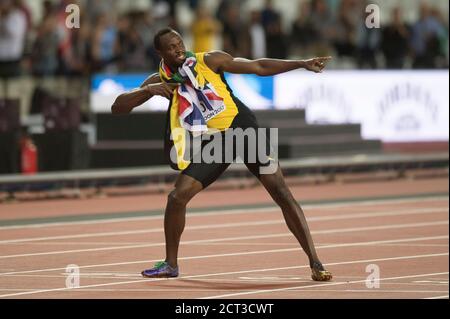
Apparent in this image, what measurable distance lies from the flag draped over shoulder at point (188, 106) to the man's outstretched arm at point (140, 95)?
11 centimetres

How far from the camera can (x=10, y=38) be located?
74.5 feet

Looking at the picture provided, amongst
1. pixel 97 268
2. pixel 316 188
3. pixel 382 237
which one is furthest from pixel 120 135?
pixel 97 268

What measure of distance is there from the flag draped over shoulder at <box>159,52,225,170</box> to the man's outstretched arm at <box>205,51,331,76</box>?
152mm

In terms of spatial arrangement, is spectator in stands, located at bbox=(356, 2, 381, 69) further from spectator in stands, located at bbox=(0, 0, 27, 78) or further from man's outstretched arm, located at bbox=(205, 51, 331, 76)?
man's outstretched arm, located at bbox=(205, 51, 331, 76)

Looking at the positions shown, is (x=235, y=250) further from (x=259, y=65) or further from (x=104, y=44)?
(x=104, y=44)

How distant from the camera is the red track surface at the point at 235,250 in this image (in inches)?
408

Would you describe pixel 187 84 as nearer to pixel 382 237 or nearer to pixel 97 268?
pixel 97 268

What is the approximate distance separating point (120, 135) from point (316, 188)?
3281 millimetres

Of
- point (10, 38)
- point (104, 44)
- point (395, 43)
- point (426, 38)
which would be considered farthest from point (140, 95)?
point (426, 38)

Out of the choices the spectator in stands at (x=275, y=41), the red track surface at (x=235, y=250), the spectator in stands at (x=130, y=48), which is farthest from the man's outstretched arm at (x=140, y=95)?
the spectator in stands at (x=275, y=41)

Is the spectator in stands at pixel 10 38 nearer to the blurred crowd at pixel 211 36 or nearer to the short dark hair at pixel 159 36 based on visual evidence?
the blurred crowd at pixel 211 36

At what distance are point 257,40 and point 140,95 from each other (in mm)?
15170

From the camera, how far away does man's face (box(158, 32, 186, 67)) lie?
10.7 meters

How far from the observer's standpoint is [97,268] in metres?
11.9
